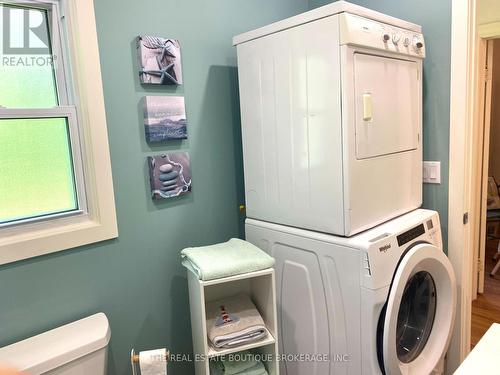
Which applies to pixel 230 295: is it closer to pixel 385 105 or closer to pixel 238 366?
pixel 238 366

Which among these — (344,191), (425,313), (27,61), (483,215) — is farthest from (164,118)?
(483,215)

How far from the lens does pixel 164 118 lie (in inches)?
64.9

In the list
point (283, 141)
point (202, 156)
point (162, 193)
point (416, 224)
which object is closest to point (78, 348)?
point (162, 193)

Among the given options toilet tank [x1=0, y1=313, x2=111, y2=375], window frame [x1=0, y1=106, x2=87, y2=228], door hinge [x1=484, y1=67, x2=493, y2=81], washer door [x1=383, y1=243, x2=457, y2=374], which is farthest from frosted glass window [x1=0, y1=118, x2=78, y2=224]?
door hinge [x1=484, y1=67, x2=493, y2=81]

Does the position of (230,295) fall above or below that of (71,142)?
below

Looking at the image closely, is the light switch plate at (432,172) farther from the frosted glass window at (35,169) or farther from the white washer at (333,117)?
the frosted glass window at (35,169)

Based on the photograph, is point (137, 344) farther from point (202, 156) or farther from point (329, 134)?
point (329, 134)

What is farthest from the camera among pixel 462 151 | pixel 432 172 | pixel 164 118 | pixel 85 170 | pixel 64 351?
pixel 432 172

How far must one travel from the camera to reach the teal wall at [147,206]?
1.45 m

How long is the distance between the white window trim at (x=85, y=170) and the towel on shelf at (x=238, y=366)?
66 cm

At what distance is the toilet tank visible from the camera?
122 cm

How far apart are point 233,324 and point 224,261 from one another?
10.4 inches

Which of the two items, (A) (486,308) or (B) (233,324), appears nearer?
(B) (233,324)

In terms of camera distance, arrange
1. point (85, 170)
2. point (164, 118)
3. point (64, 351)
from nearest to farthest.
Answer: point (64, 351) → point (85, 170) → point (164, 118)
